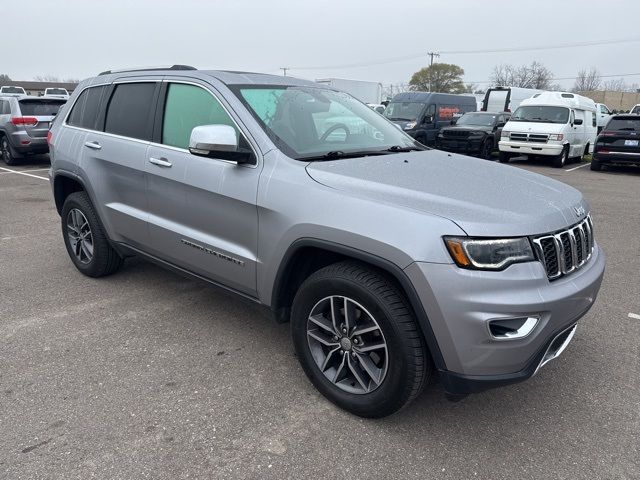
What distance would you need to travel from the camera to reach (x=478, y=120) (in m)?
17.7

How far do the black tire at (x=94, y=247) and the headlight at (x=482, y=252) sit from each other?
3.27 meters

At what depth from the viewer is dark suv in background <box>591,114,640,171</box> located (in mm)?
13914

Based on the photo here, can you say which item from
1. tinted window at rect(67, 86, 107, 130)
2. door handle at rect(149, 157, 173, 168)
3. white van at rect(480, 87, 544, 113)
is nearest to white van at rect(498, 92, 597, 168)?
white van at rect(480, 87, 544, 113)

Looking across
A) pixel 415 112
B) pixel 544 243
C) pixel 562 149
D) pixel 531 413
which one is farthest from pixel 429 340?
pixel 415 112

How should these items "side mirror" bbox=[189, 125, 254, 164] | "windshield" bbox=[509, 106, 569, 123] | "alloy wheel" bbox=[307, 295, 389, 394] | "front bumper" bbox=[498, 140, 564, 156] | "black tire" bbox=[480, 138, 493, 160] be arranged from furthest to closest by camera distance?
1. "black tire" bbox=[480, 138, 493, 160]
2. "windshield" bbox=[509, 106, 569, 123]
3. "front bumper" bbox=[498, 140, 564, 156]
4. "side mirror" bbox=[189, 125, 254, 164]
5. "alloy wheel" bbox=[307, 295, 389, 394]

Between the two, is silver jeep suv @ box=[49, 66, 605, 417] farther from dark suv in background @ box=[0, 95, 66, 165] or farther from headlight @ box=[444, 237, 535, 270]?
dark suv in background @ box=[0, 95, 66, 165]

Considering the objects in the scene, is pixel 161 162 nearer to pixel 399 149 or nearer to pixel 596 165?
pixel 399 149

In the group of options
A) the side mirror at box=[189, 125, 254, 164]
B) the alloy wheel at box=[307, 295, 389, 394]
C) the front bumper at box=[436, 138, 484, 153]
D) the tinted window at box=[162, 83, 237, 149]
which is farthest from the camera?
the front bumper at box=[436, 138, 484, 153]

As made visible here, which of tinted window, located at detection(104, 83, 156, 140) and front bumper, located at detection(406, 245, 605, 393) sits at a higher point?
tinted window, located at detection(104, 83, 156, 140)

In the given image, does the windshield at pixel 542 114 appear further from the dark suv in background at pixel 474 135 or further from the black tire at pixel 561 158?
the dark suv in background at pixel 474 135

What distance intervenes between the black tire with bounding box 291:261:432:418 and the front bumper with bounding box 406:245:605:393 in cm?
13

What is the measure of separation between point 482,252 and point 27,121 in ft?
42.8

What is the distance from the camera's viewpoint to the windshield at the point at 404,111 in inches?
709

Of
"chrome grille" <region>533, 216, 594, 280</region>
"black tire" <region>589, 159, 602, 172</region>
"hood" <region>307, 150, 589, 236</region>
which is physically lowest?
"black tire" <region>589, 159, 602, 172</region>
